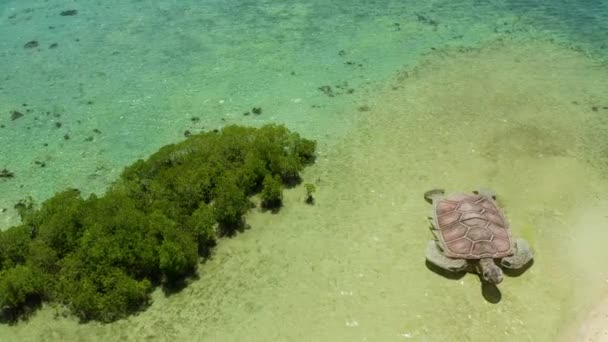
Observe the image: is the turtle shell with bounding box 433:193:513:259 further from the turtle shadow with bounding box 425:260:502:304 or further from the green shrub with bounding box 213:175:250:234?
the green shrub with bounding box 213:175:250:234

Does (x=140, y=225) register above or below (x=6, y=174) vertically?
above

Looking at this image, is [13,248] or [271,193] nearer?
[13,248]

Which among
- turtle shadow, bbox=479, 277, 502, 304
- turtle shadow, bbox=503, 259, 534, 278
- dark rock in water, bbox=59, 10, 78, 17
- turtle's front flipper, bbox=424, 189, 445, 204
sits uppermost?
dark rock in water, bbox=59, 10, 78, 17

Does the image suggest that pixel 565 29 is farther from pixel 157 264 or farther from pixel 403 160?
pixel 157 264

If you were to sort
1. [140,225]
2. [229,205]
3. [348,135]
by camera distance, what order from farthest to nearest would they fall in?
[348,135], [229,205], [140,225]

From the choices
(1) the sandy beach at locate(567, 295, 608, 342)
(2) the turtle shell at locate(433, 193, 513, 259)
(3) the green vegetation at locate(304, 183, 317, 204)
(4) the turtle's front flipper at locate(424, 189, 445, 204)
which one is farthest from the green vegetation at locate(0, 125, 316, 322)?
(1) the sandy beach at locate(567, 295, 608, 342)

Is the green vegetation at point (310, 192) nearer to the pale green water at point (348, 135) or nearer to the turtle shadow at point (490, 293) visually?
the pale green water at point (348, 135)

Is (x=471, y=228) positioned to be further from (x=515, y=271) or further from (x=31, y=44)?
(x=31, y=44)

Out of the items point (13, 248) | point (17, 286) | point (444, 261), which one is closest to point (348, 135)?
point (444, 261)
